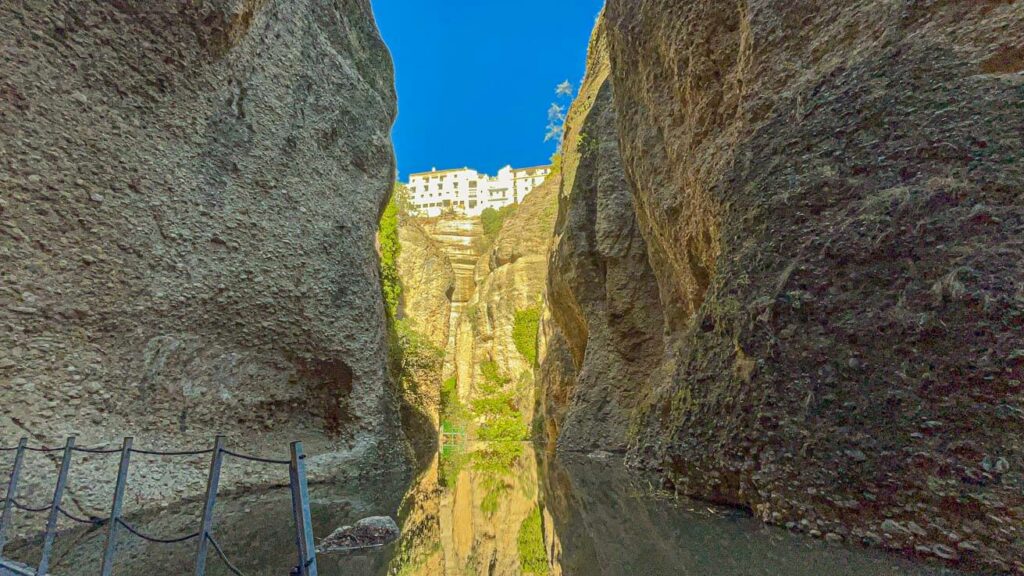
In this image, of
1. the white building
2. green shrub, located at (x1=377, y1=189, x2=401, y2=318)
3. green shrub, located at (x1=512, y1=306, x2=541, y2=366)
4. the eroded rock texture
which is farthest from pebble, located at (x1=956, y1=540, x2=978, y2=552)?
the white building

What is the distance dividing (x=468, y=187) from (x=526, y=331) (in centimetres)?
4664

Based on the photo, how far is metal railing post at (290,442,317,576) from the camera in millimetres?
2016

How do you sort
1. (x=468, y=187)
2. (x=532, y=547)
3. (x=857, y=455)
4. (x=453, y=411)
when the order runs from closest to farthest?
(x=857, y=455)
(x=532, y=547)
(x=453, y=411)
(x=468, y=187)

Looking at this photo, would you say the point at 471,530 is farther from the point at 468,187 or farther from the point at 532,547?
the point at 468,187

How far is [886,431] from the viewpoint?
3143 millimetres

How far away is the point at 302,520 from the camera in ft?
6.77

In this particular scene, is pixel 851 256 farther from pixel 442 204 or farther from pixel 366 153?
pixel 442 204

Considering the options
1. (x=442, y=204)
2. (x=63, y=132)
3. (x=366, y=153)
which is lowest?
(x=63, y=132)

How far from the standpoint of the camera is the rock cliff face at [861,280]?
112 inches

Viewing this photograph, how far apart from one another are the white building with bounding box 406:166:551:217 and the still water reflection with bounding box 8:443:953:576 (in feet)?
221

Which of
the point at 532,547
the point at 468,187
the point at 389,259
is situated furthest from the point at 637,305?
the point at 468,187

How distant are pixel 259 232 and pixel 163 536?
4595mm

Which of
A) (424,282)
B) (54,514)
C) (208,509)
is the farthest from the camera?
(424,282)

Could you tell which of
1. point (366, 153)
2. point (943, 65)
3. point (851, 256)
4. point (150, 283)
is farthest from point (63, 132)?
point (943, 65)
